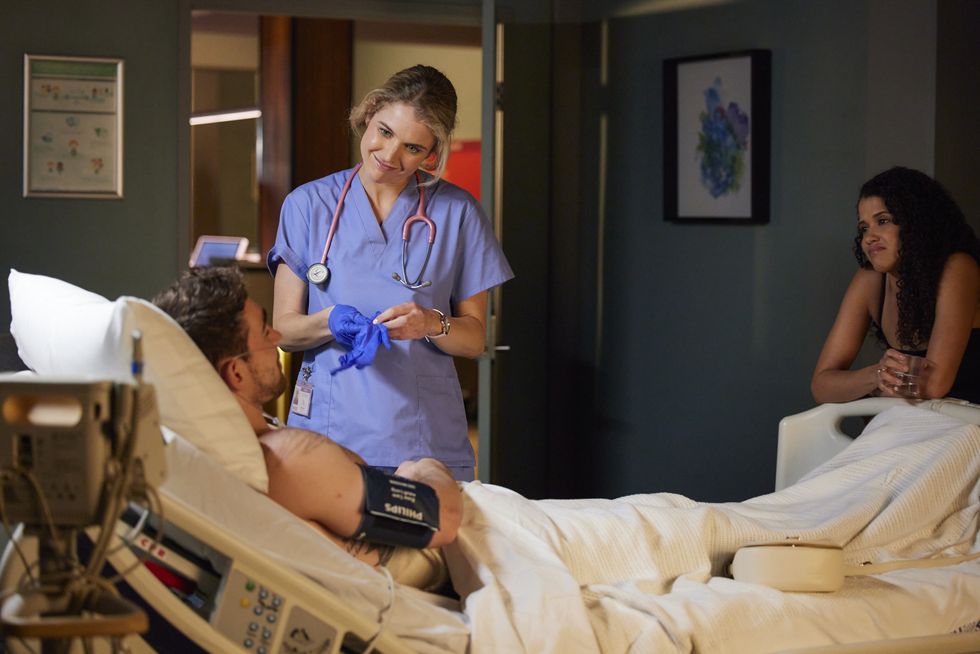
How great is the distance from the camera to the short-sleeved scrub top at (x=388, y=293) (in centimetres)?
258

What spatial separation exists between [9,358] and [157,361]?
2.81ft

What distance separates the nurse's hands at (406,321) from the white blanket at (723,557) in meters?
0.39

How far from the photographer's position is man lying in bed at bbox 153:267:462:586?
1.80m

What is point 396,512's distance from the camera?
179 cm

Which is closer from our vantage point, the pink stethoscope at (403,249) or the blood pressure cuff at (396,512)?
the blood pressure cuff at (396,512)

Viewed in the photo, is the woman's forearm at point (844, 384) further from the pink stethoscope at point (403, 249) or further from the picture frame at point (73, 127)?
the picture frame at point (73, 127)

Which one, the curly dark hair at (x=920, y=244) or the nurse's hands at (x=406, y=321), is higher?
the curly dark hair at (x=920, y=244)

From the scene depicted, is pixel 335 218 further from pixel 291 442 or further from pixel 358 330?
pixel 291 442

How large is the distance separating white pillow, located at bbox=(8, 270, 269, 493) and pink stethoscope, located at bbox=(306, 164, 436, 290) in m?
0.77

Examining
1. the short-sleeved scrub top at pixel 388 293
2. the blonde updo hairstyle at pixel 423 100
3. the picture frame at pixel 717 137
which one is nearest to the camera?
the blonde updo hairstyle at pixel 423 100

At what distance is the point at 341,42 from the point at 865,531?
172 inches

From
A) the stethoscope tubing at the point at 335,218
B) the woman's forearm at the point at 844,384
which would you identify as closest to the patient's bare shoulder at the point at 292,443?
the stethoscope tubing at the point at 335,218

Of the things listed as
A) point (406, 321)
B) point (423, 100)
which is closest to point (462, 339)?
point (406, 321)

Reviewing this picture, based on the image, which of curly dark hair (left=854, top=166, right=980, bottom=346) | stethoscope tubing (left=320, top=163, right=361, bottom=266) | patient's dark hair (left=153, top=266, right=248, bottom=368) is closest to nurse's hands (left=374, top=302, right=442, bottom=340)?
stethoscope tubing (left=320, top=163, right=361, bottom=266)
